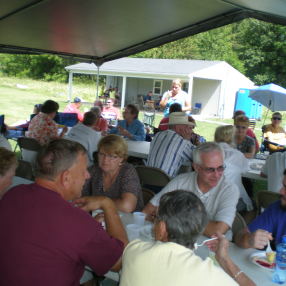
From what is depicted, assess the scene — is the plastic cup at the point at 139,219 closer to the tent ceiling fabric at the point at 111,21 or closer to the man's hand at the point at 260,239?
the man's hand at the point at 260,239

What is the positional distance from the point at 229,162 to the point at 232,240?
132cm

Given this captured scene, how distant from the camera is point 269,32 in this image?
36375mm

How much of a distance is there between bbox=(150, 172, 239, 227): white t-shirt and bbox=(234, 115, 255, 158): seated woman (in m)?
2.56

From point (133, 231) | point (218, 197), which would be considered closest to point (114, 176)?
point (133, 231)

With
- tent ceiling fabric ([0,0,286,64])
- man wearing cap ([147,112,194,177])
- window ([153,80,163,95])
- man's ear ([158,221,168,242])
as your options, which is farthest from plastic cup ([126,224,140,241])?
window ([153,80,163,95])

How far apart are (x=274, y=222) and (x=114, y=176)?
1.31m

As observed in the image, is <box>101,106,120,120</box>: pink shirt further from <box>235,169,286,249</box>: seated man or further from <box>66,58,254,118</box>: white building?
<box>66,58,254,118</box>: white building

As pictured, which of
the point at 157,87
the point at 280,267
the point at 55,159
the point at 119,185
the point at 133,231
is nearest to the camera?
the point at 55,159

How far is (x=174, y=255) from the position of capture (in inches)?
48.3

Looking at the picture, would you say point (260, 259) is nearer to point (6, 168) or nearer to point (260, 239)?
point (260, 239)

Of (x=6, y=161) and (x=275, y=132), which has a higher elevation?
(x=6, y=161)

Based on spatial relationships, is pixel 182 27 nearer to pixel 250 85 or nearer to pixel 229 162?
pixel 229 162

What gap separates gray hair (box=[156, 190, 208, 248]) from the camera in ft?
4.49

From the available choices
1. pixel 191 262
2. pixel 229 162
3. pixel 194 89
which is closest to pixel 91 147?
pixel 229 162
